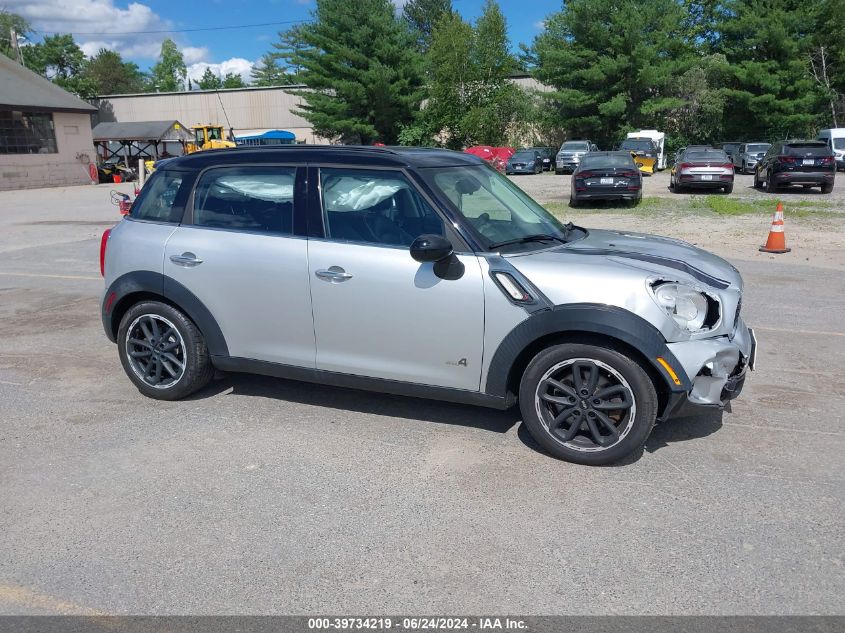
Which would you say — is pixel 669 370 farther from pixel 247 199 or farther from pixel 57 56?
pixel 57 56

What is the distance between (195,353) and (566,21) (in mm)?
45372

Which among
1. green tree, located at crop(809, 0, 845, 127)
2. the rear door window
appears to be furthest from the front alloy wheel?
green tree, located at crop(809, 0, 845, 127)

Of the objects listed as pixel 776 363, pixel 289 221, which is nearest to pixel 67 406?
pixel 289 221

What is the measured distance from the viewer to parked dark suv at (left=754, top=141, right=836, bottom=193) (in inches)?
857

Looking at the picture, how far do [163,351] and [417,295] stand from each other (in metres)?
2.04

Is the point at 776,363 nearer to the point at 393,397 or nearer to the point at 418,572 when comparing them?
the point at 393,397

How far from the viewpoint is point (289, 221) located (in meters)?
4.58

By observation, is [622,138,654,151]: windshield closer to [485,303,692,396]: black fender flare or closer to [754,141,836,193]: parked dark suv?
[754,141,836,193]: parked dark suv

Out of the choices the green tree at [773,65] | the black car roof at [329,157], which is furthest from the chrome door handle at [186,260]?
the green tree at [773,65]

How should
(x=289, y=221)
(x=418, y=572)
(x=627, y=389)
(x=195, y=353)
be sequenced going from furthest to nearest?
1. (x=195, y=353)
2. (x=289, y=221)
3. (x=627, y=389)
4. (x=418, y=572)

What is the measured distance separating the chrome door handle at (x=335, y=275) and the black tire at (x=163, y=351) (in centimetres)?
117

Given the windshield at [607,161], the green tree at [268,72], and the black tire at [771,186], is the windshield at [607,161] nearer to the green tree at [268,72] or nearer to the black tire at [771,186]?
the black tire at [771,186]

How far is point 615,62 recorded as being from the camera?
43.0 meters

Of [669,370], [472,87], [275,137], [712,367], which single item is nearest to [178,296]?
[669,370]
